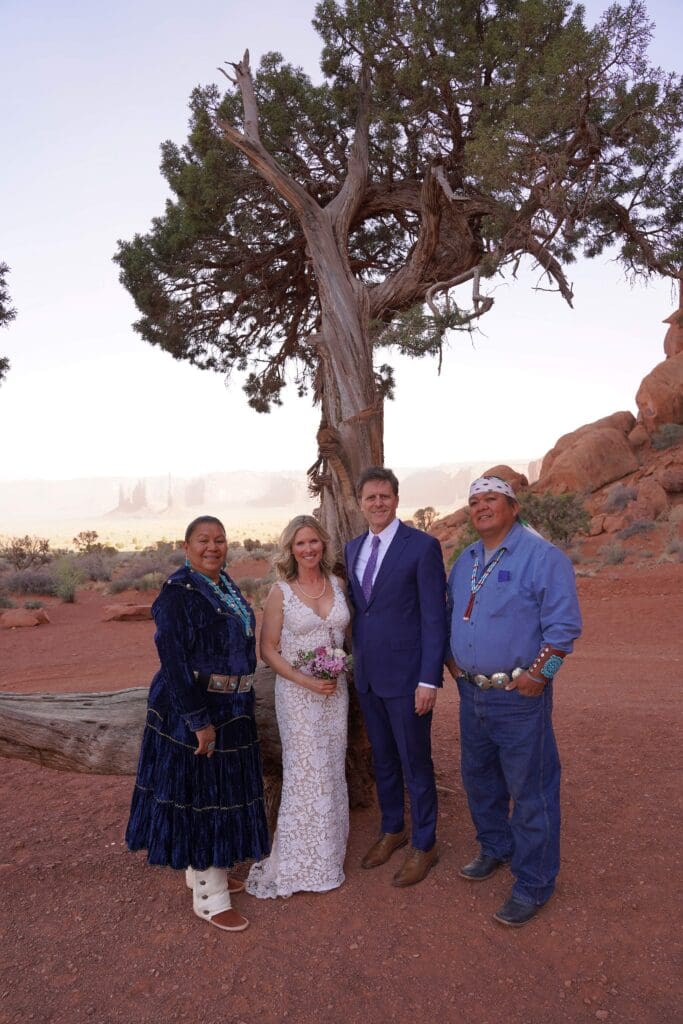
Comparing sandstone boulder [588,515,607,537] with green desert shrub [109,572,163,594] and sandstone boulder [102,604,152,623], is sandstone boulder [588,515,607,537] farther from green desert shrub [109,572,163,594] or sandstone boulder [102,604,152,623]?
sandstone boulder [102,604,152,623]

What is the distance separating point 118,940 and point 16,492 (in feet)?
505

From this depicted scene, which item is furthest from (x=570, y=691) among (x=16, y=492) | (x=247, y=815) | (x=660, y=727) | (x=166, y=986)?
(x=16, y=492)

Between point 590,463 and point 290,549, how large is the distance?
81.0ft

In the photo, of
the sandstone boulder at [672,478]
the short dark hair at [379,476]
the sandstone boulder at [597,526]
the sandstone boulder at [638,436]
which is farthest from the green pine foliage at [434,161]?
the sandstone boulder at [638,436]

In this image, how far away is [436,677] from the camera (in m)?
3.73

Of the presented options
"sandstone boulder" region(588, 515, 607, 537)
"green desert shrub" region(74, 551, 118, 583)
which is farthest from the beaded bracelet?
"green desert shrub" region(74, 551, 118, 583)

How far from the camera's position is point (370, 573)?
12.9ft

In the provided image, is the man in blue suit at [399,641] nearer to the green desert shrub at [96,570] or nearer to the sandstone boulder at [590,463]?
the green desert shrub at [96,570]

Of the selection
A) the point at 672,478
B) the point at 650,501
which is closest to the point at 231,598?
the point at 650,501

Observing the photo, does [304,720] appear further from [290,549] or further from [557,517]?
[557,517]

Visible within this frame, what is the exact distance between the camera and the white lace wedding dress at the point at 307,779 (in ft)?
12.9

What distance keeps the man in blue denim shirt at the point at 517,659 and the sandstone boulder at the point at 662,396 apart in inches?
1056

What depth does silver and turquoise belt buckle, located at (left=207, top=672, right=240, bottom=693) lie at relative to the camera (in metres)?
3.61

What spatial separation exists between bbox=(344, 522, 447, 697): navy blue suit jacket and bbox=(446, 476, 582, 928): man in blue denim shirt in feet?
0.33
